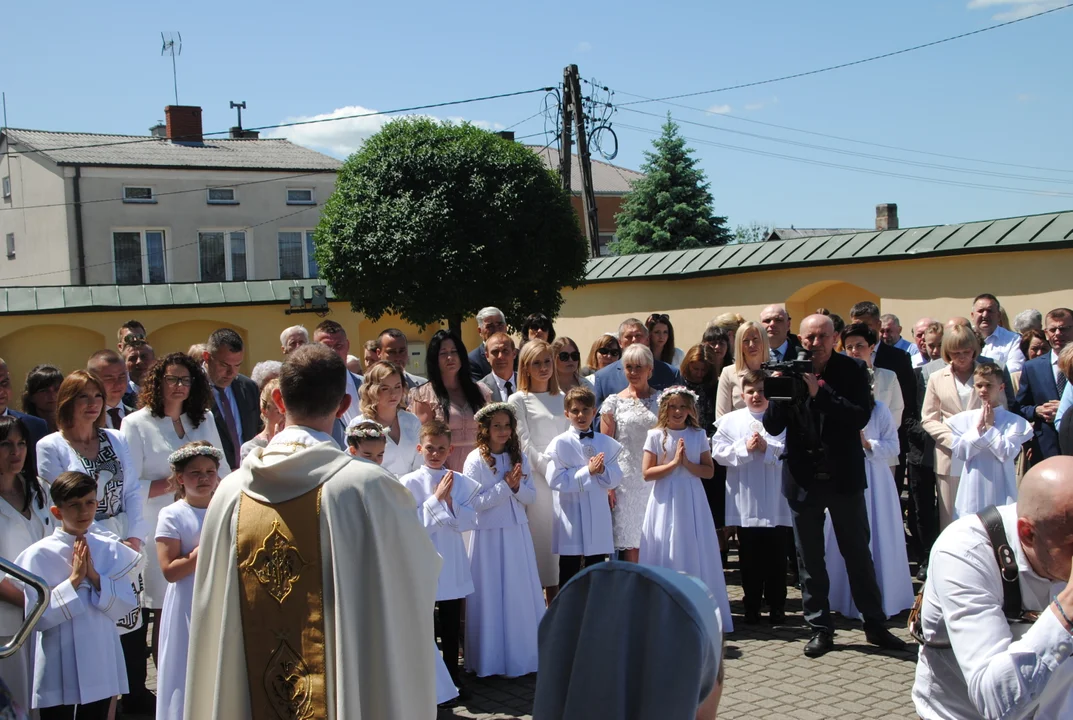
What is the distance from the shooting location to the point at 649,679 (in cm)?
214

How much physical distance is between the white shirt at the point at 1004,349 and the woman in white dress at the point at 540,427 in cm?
428

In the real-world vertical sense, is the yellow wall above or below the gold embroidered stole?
above

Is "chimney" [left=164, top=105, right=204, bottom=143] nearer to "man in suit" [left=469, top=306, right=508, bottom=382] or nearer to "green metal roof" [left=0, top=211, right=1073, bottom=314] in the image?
"green metal roof" [left=0, top=211, right=1073, bottom=314]

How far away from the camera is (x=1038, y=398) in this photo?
25.2 feet

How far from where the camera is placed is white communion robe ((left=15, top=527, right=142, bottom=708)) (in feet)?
14.9

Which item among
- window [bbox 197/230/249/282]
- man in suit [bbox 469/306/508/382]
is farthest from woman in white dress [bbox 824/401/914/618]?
window [bbox 197/230/249/282]

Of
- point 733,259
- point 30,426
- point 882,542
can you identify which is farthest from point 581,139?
point 30,426

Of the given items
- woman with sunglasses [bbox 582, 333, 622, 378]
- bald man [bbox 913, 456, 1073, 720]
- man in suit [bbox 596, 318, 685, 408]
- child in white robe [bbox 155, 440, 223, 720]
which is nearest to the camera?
bald man [bbox 913, 456, 1073, 720]

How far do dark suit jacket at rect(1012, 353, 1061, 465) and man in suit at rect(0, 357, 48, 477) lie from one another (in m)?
6.65

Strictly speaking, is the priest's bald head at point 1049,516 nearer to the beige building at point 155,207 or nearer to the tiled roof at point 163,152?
the beige building at point 155,207

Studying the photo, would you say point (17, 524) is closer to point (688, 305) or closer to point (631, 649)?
point (631, 649)

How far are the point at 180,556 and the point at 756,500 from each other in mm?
3801

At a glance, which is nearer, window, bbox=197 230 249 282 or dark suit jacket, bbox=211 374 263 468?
dark suit jacket, bbox=211 374 263 468

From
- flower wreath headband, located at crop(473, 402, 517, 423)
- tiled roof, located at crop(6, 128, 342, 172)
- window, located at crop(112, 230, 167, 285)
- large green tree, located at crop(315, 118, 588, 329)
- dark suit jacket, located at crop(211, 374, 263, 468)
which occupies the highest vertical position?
tiled roof, located at crop(6, 128, 342, 172)
